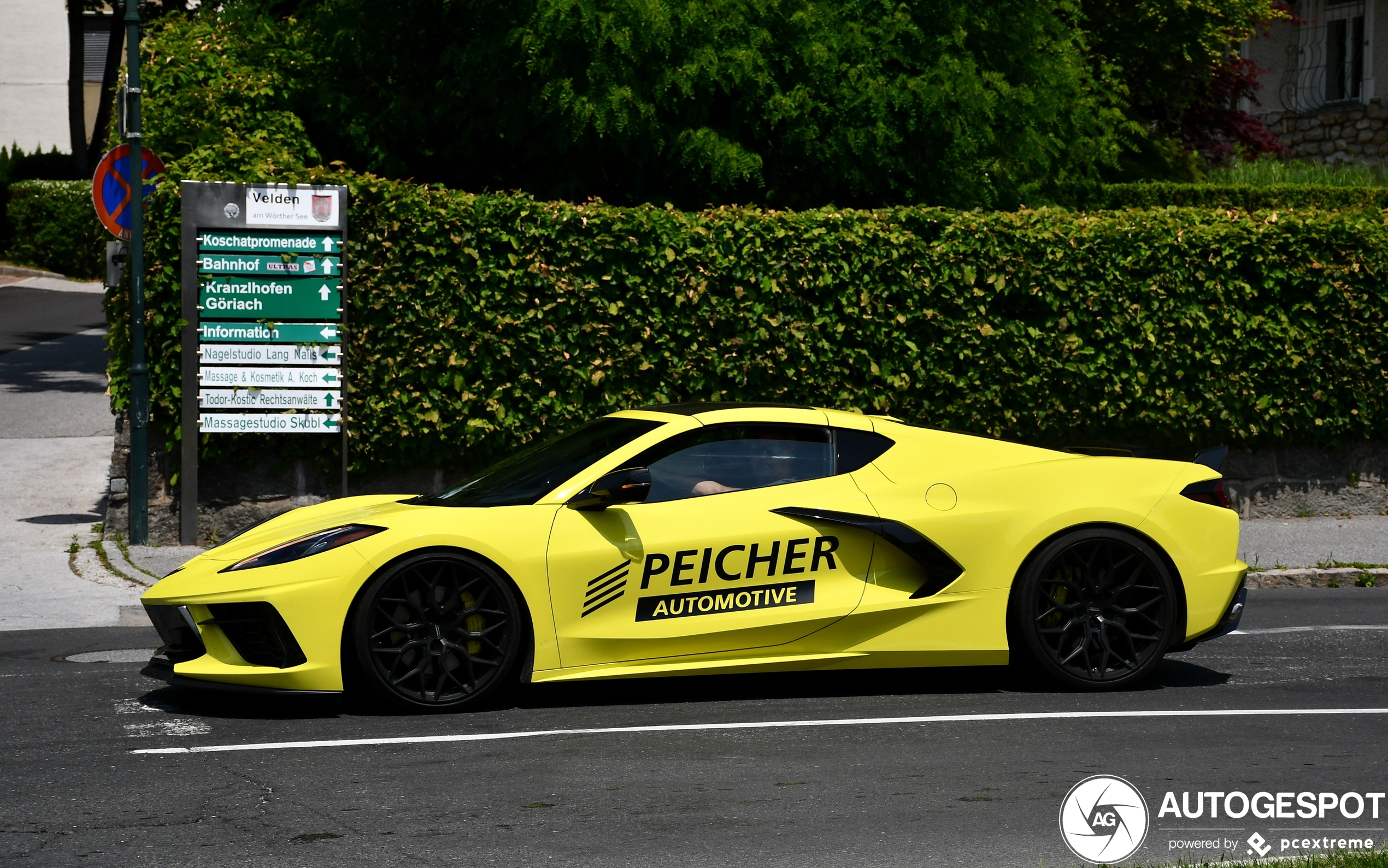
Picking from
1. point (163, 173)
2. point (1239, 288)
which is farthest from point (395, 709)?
point (1239, 288)

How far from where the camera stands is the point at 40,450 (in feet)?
49.8

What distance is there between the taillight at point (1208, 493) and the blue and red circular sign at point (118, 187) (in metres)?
8.02

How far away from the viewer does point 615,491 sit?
6.13 metres

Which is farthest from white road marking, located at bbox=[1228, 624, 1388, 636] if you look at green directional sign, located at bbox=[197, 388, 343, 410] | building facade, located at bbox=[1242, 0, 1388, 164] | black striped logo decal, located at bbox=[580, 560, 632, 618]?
building facade, located at bbox=[1242, 0, 1388, 164]

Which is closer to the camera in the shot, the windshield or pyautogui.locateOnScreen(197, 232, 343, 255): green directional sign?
the windshield

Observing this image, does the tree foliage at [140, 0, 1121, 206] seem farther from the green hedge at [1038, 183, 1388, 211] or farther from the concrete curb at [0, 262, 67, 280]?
the concrete curb at [0, 262, 67, 280]

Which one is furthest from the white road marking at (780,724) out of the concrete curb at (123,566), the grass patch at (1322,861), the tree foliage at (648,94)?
the tree foliage at (648,94)

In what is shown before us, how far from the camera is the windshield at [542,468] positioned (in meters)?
6.48

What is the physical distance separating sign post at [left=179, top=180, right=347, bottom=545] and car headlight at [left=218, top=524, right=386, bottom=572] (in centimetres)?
497

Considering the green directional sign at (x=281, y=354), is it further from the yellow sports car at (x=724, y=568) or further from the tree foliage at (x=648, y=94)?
the yellow sports car at (x=724, y=568)

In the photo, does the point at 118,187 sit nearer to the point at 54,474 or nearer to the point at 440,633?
the point at 54,474

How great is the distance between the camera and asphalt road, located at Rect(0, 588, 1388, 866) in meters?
4.41

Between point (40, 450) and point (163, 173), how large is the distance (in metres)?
5.42

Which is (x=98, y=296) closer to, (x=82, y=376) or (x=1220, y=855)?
(x=82, y=376)
